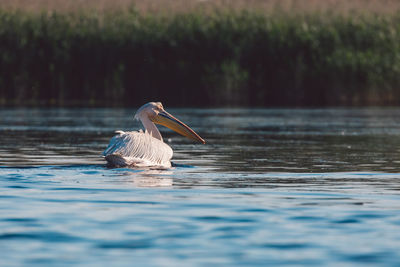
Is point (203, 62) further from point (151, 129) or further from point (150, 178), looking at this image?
point (150, 178)

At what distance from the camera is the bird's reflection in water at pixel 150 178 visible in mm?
9736

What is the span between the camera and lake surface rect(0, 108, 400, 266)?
19.5 ft

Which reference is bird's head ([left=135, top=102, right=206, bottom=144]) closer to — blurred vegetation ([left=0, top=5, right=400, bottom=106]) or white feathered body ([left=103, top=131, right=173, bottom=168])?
white feathered body ([left=103, top=131, right=173, bottom=168])

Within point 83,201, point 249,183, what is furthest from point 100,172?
point 83,201

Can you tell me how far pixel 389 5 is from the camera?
1613 inches

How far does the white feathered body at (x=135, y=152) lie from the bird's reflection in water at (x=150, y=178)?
0.72 ft

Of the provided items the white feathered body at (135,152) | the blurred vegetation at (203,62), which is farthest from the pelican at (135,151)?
the blurred vegetation at (203,62)

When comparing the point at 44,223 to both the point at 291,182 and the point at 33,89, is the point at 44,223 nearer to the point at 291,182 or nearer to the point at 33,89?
the point at 291,182

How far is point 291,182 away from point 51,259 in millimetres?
4813

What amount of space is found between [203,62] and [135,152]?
22.1 meters

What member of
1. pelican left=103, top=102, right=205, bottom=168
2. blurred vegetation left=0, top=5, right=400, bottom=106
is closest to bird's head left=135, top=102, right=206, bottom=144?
pelican left=103, top=102, right=205, bottom=168

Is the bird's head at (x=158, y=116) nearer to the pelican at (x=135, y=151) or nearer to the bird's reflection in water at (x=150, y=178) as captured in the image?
the pelican at (x=135, y=151)

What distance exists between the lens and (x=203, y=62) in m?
33.2

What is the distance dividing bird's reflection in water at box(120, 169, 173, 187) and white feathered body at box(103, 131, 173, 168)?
221mm
